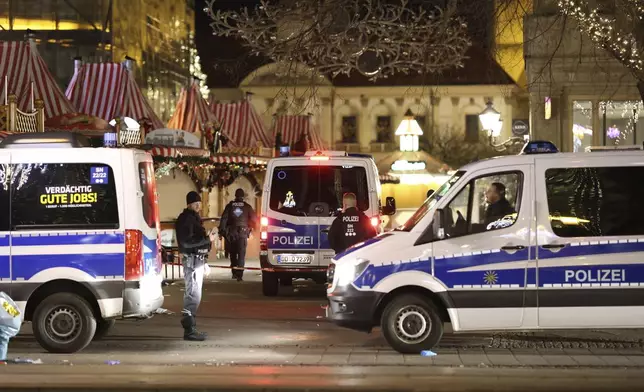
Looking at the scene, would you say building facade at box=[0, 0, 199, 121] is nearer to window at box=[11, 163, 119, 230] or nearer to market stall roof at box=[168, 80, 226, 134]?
market stall roof at box=[168, 80, 226, 134]

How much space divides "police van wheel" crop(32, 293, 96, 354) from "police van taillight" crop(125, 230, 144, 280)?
1.99ft

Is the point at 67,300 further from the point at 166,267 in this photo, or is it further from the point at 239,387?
the point at 166,267

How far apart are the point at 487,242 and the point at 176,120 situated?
29.4 meters

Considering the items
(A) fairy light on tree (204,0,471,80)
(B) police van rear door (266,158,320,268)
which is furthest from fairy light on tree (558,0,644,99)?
(B) police van rear door (266,158,320,268)

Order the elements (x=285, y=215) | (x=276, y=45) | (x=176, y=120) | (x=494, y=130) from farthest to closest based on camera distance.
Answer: (x=176, y=120), (x=494, y=130), (x=285, y=215), (x=276, y=45)

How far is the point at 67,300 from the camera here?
514 inches

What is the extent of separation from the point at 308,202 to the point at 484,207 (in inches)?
303

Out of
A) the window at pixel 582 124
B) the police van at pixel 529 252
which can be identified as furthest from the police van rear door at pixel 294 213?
the window at pixel 582 124

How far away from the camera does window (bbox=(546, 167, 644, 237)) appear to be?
12.4 m

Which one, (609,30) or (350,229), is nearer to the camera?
(609,30)

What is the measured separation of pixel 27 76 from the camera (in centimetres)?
2914

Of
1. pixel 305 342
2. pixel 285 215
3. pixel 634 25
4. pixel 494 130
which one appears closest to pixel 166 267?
pixel 285 215

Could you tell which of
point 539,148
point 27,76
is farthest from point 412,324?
point 27,76

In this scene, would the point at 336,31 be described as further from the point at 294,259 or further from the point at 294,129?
the point at 294,129
